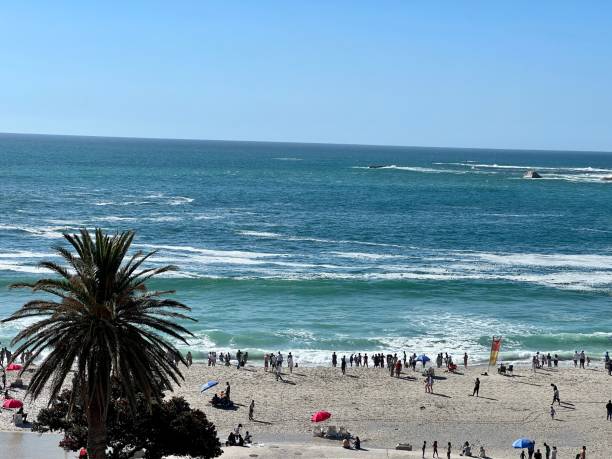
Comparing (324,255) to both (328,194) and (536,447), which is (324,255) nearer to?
(536,447)

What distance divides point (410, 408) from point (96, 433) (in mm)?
22036

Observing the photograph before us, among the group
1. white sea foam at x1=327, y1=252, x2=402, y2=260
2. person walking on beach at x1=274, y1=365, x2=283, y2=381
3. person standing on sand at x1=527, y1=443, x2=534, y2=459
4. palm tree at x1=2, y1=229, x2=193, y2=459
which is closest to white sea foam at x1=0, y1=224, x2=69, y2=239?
white sea foam at x1=327, y1=252, x2=402, y2=260

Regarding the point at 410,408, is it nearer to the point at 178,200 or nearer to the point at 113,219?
the point at 113,219

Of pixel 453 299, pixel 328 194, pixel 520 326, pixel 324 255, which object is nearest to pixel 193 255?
pixel 324 255

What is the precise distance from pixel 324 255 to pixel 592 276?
2583cm

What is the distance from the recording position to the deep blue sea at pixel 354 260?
56219 millimetres

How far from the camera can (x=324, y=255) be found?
83250 mm

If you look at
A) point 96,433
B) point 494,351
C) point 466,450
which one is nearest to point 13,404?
point 96,433

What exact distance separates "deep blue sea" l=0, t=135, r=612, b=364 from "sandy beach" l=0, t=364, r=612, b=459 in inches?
200

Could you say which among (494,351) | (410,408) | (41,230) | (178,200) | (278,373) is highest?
(178,200)

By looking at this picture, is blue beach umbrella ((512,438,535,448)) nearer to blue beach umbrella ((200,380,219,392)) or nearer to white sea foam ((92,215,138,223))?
blue beach umbrella ((200,380,219,392))

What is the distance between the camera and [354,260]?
80562 millimetres

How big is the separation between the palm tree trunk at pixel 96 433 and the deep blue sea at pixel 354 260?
28.8m

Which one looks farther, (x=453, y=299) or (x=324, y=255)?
(x=324, y=255)
